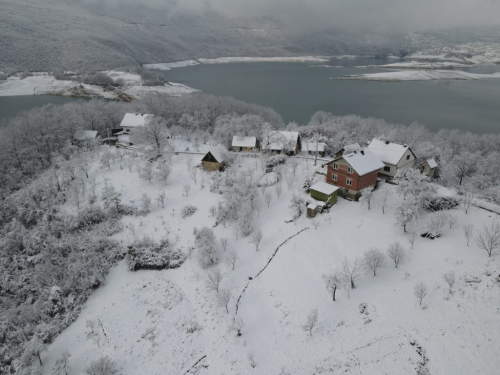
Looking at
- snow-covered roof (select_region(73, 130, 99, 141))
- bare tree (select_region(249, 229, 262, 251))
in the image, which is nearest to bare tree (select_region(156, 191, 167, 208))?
bare tree (select_region(249, 229, 262, 251))

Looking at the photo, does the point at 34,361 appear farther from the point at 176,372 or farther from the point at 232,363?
the point at 232,363

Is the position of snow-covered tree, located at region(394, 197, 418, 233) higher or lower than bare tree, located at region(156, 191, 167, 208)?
higher

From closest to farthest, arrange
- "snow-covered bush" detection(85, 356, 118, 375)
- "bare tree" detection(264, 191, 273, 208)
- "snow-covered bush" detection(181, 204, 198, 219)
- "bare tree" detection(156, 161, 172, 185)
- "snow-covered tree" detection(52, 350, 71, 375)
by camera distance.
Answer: "snow-covered bush" detection(85, 356, 118, 375)
"snow-covered tree" detection(52, 350, 71, 375)
"snow-covered bush" detection(181, 204, 198, 219)
"bare tree" detection(264, 191, 273, 208)
"bare tree" detection(156, 161, 172, 185)

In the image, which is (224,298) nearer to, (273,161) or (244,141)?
(273,161)

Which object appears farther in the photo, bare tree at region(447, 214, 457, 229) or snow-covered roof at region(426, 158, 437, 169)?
snow-covered roof at region(426, 158, 437, 169)

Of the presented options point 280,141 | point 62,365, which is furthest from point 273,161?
point 62,365

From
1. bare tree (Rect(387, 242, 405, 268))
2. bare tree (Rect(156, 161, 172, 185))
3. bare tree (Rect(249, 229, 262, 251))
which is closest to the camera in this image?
bare tree (Rect(387, 242, 405, 268))

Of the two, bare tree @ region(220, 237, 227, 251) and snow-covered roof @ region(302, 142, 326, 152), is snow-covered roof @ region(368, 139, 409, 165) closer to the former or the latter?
snow-covered roof @ region(302, 142, 326, 152)

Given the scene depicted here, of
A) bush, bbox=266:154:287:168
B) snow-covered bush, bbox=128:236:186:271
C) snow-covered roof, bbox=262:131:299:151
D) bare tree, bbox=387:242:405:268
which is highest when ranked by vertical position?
snow-covered roof, bbox=262:131:299:151
